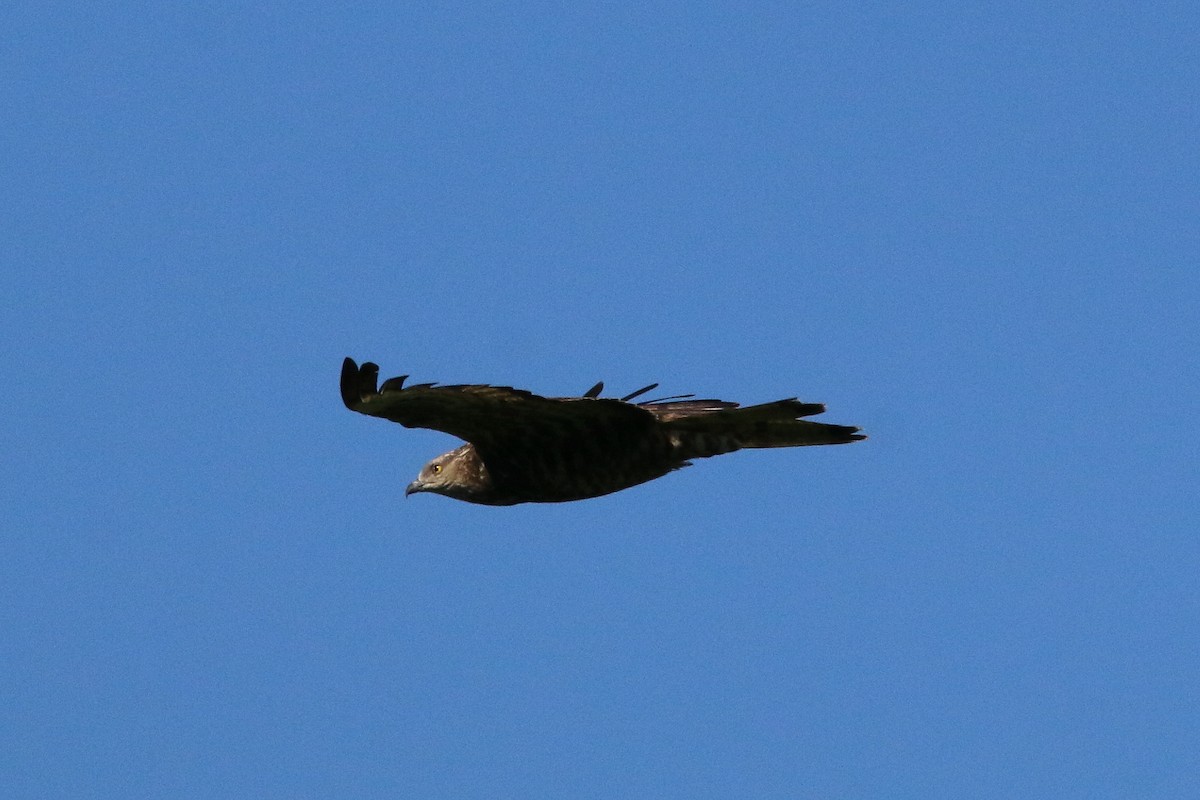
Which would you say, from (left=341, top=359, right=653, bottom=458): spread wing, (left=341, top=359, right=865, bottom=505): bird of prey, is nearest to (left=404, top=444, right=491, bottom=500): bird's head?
(left=341, top=359, right=865, bottom=505): bird of prey

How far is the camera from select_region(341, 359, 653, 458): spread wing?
10609 mm

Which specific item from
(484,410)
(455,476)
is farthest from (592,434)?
(455,476)

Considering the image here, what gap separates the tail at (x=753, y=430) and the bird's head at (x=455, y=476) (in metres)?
1.41

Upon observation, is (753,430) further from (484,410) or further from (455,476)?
(455,476)

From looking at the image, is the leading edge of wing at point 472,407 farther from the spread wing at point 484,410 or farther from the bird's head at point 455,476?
the bird's head at point 455,476

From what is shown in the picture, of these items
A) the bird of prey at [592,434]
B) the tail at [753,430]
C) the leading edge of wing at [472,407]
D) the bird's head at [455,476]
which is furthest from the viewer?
the bird's head at [455,476]

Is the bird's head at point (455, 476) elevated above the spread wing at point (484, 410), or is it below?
above

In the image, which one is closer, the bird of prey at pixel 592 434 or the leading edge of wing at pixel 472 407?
the leading edge of wing at pixel 472 407

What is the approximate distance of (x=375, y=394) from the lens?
10648 millimetres

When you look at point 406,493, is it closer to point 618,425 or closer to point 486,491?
point 486,491

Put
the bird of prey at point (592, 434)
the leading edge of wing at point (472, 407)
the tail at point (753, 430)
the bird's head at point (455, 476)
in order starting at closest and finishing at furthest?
the leading edge of wing at point (472, 407) < the bird of prey at point (592, 434) < the tail at point (753, 430) < the bird's head at point (455, 476)

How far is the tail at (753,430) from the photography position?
451 inches

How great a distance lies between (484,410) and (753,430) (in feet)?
5.68

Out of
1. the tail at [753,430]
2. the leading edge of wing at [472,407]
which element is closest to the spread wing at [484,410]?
the leading edge of wing at [472,407]
